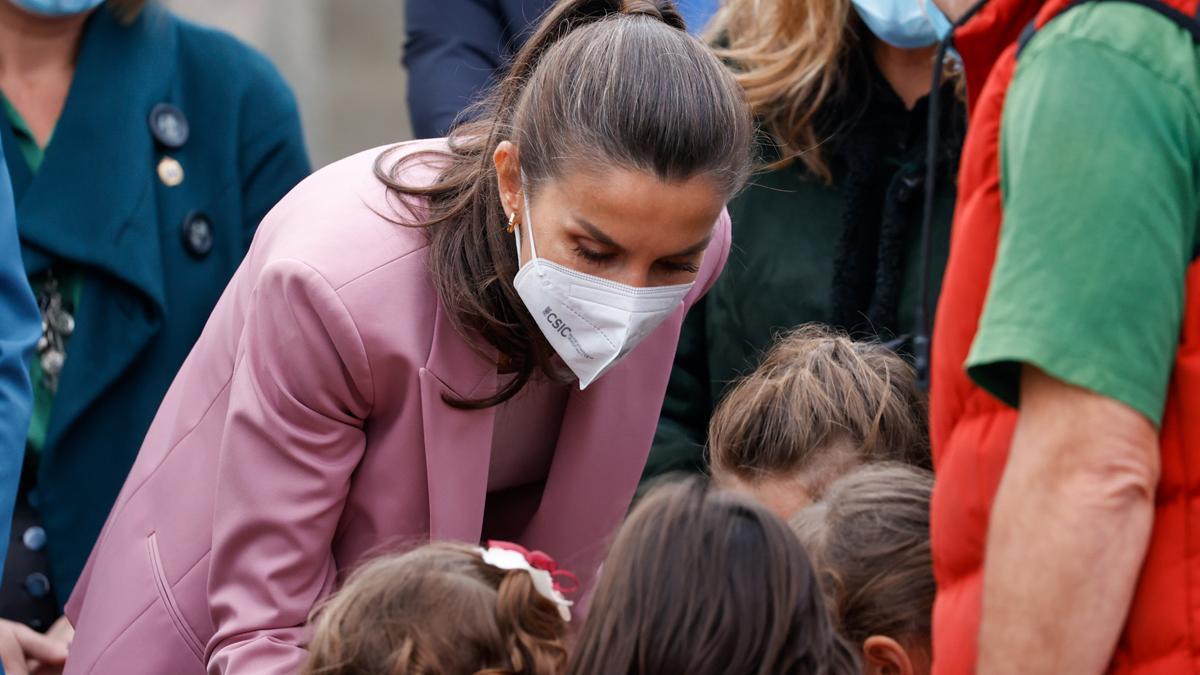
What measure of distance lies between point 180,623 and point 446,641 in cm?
70

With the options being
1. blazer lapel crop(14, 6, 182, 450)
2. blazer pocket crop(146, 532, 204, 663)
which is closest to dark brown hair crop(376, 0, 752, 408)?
blazer pocket crop(146, 532, 204, 663)

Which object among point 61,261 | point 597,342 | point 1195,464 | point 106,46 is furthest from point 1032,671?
point 106,46

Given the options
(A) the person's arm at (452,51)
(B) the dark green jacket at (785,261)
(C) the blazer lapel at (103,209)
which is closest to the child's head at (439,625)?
(B) the dark green jacket at (785,261)

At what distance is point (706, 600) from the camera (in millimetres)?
1706

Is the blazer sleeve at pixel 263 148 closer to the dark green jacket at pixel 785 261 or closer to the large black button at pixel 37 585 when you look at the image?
the large black button at pixel 37 585

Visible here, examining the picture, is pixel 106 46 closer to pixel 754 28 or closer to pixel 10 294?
pixel 10 294

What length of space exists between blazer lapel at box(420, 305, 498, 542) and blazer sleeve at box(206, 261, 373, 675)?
97 mm

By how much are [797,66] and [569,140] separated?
0.86 m

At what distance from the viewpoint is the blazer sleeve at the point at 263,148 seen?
312cm

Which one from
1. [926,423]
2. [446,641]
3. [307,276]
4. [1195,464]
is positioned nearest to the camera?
[1195,464]

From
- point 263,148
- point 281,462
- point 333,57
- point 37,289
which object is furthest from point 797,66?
point 333,57

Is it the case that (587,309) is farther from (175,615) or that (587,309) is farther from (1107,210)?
(1107,210)

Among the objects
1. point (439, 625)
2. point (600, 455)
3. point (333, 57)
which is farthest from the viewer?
point (333, 57)

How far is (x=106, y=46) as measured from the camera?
3008mm
